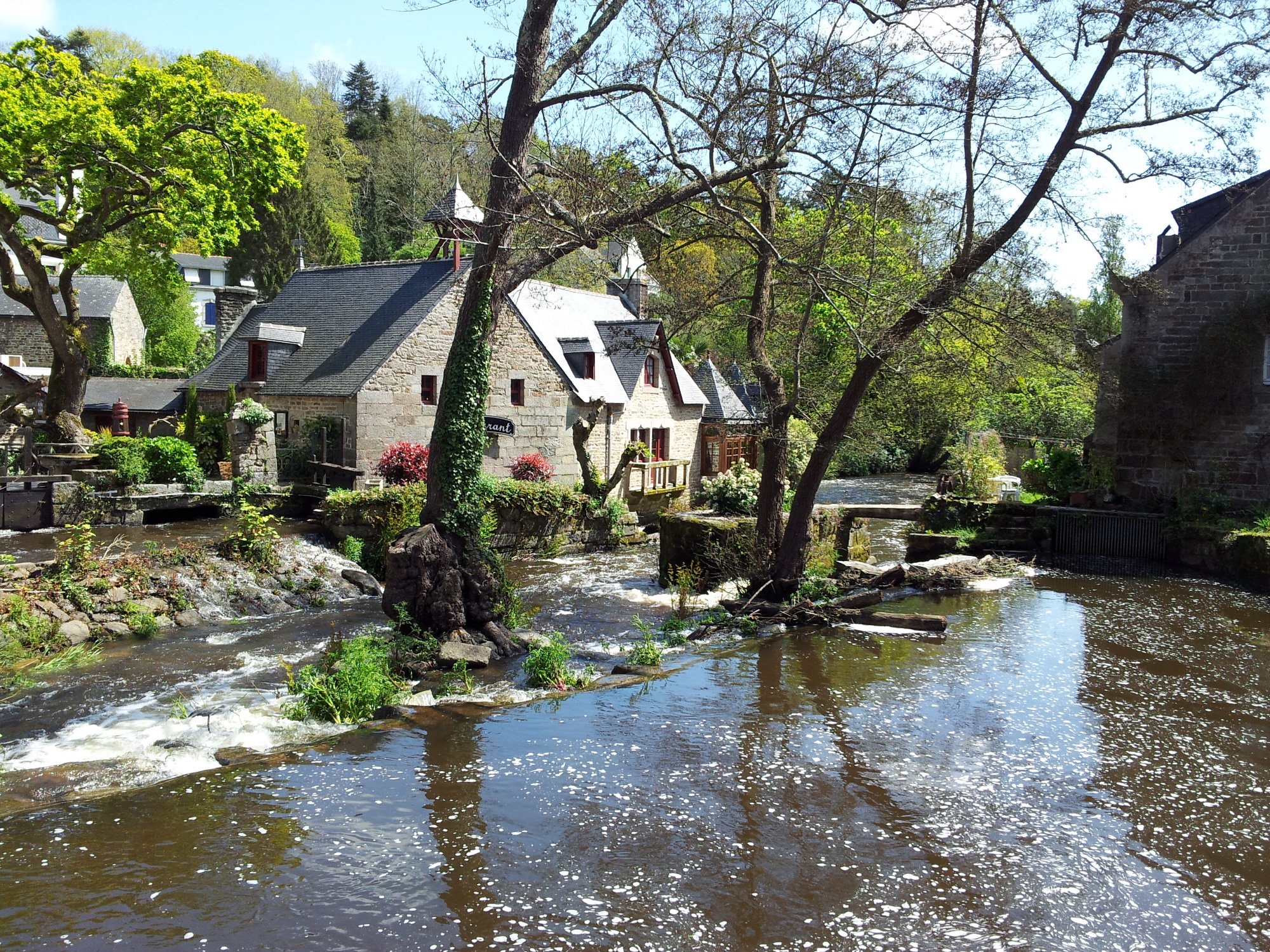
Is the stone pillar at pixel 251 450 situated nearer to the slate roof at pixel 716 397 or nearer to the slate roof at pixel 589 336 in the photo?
the slate roof at pixel 589 336

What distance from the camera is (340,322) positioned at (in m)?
24.9

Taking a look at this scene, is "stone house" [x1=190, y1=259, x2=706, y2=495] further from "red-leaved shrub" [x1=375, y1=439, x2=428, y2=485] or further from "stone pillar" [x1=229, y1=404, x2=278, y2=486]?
"stone pillar" [x1=229, y1=404, x2=278, y2=486]

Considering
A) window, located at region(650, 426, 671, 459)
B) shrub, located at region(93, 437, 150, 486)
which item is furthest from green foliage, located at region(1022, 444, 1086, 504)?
shrub, located at region(93, 437, 150, 486)

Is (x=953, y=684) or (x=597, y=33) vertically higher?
(x=597, y=33)

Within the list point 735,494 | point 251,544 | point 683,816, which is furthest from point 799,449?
point 683,816

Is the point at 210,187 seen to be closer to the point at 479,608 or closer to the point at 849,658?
the point at 479,608

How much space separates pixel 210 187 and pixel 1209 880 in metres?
26.0

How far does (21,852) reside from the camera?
239 inches

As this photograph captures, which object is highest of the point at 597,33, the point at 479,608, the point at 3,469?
the point at 597,33

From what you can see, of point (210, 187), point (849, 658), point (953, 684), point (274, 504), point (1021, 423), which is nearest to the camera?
point (953, 684)

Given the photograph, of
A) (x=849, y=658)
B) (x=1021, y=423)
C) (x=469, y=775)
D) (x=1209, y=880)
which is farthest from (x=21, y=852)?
(x=1021, y=423)

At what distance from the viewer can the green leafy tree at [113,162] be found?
21891 mm

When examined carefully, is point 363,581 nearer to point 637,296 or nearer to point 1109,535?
point 1109,535

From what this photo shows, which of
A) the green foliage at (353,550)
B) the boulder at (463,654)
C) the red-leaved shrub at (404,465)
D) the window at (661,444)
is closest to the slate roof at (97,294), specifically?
the red-leaved shrub at (404,465)
